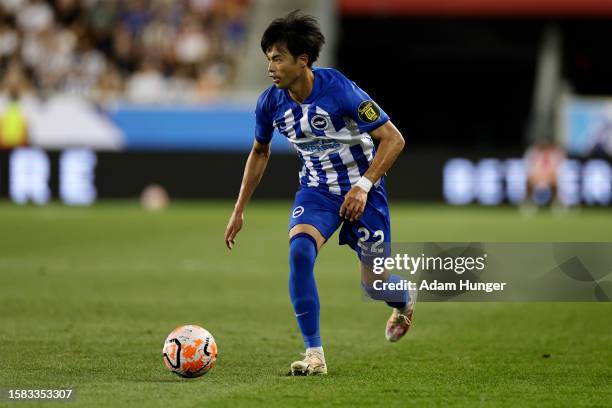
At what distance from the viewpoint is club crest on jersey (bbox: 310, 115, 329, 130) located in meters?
7.27

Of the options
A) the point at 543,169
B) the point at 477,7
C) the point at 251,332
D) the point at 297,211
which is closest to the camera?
the point at 297,211

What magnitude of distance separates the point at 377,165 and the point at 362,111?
0.34m

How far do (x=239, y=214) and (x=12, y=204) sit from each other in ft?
59.5

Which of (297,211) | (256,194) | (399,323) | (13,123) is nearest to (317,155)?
(297,211)

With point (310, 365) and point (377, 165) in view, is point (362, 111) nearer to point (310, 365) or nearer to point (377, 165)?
point (377, 165)

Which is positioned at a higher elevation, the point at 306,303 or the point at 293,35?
the point at 293,35

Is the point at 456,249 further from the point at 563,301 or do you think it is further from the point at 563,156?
the point at 563,156

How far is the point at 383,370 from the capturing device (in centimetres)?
730

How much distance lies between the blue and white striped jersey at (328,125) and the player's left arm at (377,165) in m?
0.07

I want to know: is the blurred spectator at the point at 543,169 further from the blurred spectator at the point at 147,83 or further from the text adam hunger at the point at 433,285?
the text adam hunger at the point at 433,285

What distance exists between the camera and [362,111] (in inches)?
283

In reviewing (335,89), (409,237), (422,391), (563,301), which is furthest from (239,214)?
(409,237)

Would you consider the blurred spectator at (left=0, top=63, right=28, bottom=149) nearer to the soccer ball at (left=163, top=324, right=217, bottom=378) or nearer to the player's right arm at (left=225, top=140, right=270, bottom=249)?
the player's right arm at (left=225, top=140, right=270, bottom=249)

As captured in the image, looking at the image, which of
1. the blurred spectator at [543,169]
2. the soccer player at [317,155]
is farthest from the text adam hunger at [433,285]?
the blurred spectator at [543,169]
